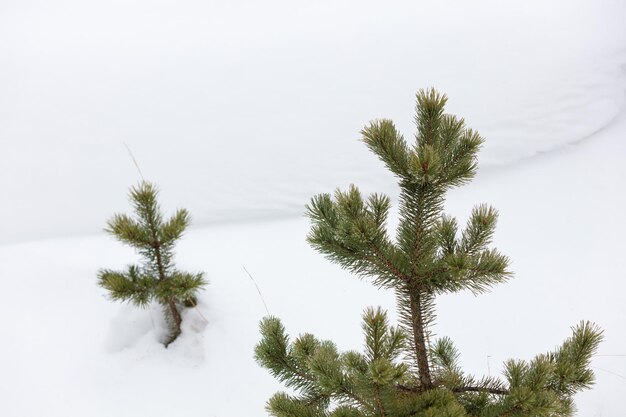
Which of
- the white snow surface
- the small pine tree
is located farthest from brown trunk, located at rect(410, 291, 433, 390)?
the white snow surface

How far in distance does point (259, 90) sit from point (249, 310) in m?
2.32

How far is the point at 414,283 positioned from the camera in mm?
1962

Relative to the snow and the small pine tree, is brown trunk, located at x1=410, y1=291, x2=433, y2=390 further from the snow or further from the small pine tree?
the snow

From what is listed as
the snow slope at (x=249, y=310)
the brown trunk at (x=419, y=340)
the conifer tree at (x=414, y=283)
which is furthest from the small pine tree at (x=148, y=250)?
the brown trunk at (x=419, y=340)

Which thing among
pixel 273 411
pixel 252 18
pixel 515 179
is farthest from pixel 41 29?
pixel 273 411

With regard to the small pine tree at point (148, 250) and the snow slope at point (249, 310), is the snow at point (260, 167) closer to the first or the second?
the snow slope at point (249, 310)

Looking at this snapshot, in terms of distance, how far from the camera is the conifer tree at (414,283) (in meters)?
1.75

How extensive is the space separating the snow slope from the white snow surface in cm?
44

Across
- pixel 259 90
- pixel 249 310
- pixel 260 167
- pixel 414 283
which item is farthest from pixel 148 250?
pixel 259 90

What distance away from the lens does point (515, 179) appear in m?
4.64

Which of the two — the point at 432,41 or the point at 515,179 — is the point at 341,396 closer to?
the point at 515,179

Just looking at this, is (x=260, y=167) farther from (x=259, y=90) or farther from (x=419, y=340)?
(x=419, y=340)

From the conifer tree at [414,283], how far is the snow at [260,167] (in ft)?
4.56

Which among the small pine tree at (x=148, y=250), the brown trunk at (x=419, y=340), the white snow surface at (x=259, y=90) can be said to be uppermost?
the white snow surface at (x=259, y=90)
